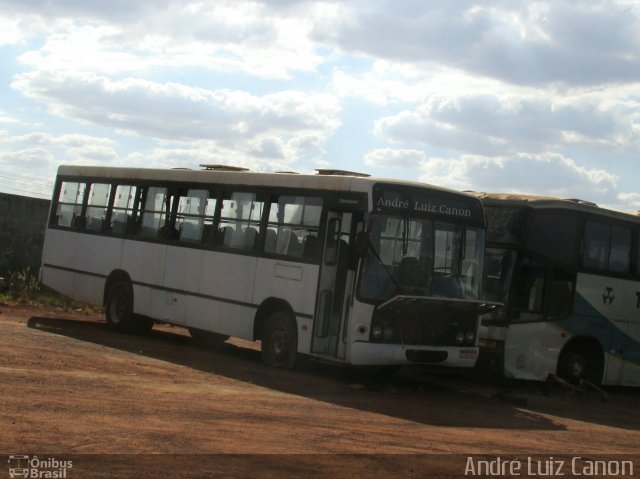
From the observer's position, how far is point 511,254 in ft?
57.3

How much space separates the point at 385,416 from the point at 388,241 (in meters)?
3.29

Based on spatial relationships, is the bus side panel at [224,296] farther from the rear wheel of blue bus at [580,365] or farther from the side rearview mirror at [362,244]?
the rear wheel of blue bus at [580,365]

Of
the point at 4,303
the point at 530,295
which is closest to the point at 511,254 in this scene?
the point at 530,295

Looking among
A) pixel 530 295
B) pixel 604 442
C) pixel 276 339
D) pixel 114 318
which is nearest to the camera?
pixel 604 442

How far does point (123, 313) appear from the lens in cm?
2002

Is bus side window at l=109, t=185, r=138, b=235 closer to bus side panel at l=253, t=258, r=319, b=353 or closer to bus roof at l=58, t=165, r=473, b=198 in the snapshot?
bus roof at l=58, t=165, r=473, b=198

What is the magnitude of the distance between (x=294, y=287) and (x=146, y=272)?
14.7 ft

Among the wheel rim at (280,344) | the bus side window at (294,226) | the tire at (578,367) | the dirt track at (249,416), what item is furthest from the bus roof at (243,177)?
the tire at (578,367)

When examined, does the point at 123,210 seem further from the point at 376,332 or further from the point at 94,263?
the point at 376,332

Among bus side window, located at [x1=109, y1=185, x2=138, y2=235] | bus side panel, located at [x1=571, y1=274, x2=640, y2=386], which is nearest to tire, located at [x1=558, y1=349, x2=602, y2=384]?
bus side panel, located at [x1=571, y1=274, x2=640, y2=386]

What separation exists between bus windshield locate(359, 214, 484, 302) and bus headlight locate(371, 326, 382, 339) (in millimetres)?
414

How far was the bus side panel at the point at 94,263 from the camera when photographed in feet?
66.9

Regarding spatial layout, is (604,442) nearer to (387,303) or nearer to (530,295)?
(387,303)

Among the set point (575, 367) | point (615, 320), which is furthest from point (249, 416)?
point (615, 320)
